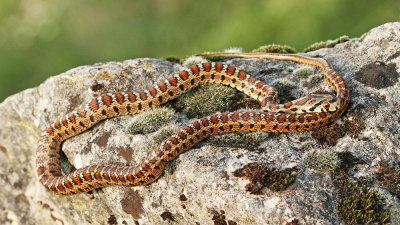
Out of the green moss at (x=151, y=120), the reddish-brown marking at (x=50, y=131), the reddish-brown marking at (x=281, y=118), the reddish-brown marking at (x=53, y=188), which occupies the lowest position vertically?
the reddish-brown marking at (x=53, y=188)

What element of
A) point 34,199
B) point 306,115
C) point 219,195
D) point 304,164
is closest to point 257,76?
point 306,115

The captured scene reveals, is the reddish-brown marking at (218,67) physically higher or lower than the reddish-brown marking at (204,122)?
higher

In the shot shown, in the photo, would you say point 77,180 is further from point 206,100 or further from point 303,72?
point 303,72

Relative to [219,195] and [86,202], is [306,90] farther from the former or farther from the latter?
[86,202]

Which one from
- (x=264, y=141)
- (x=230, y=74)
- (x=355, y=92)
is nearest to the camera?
(x=264, y=141)

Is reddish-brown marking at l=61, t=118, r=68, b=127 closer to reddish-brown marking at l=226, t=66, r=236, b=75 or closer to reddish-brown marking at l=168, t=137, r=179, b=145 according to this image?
reddish-brown marking at l=168, t=137, r=179, b=145

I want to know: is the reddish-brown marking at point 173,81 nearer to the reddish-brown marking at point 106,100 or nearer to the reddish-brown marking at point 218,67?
the reddish-brown marking at point 218,67

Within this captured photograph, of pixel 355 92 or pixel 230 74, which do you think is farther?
pixel 230 74

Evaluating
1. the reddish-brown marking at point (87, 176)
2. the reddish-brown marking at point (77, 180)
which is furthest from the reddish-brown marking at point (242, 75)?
the reddish-brown marking at point (77, 180)
